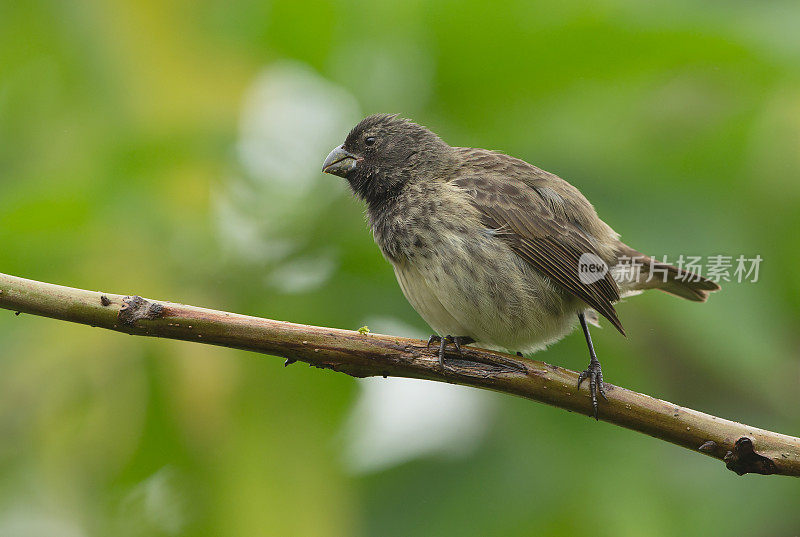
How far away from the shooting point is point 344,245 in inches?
139

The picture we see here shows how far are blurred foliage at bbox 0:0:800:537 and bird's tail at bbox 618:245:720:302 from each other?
11 cm

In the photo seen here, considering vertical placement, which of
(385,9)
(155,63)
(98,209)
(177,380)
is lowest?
(177,380)

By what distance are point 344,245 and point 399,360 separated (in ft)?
2.93

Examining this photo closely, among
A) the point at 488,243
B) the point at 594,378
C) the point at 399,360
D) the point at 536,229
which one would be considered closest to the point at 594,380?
the point at 594,378

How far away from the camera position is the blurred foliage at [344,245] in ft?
10.1

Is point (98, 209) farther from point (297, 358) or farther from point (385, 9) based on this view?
point (385, 9)

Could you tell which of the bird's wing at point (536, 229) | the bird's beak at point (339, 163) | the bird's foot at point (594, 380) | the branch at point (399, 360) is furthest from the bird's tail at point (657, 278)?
the bird's beak at point (339, 163)

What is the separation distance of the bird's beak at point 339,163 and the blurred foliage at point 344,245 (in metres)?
0.14

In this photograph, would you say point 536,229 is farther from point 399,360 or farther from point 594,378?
point 399,360

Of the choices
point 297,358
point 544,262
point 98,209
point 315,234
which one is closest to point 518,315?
point 544,262

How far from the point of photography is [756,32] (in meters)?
3.31

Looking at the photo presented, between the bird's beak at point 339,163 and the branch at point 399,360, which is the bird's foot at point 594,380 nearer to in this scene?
the branch at point 399,360

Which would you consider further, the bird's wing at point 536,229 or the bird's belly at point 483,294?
the bird's wing at point 536,229

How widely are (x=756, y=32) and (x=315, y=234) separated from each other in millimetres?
1787
